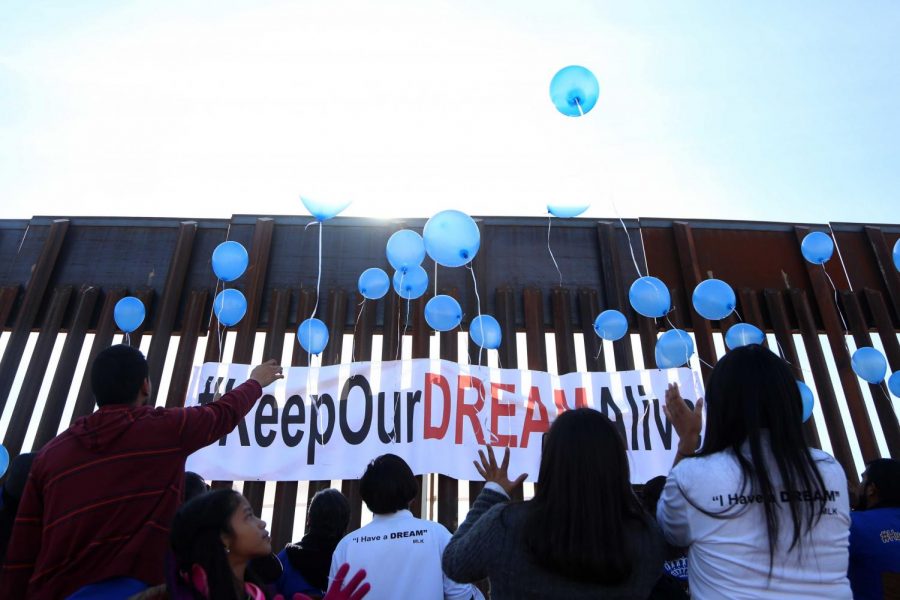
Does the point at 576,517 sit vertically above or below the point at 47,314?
below

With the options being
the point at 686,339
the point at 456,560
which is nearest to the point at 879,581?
the point at 456,560

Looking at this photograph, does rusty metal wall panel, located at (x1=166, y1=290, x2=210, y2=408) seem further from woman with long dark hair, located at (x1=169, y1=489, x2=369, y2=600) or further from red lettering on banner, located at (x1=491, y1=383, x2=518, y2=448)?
woman with long dark hair, located at (x1=169, y1=489, x2=369, y2=600)

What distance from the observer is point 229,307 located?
4961mm

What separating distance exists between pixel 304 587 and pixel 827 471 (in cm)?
196

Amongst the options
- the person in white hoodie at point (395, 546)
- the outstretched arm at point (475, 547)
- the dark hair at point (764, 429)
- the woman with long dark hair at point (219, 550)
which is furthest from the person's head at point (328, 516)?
the dark hair at point (764, 429)

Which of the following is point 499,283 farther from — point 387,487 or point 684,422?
point 684,422

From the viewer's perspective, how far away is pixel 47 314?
5582mm

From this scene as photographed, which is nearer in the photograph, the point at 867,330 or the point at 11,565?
the point at 11,565

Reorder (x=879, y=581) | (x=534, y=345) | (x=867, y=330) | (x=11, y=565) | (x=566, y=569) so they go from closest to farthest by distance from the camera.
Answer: (x=566, y=569) < (x=11, y=565) < (x=879, y=581) < (x=534, y=345) < (x=867, y=330)

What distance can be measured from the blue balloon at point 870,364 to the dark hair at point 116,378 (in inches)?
207

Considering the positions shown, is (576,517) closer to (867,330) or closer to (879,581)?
(879,581)

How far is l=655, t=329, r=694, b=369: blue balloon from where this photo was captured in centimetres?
466

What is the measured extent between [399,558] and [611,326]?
10.5 feet

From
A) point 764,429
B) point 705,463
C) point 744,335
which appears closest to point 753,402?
point 764,429
